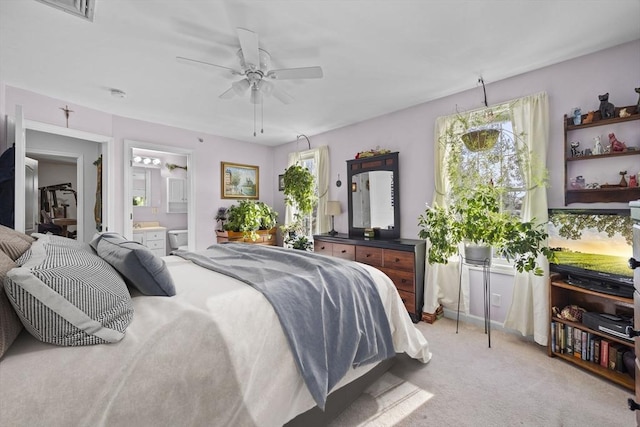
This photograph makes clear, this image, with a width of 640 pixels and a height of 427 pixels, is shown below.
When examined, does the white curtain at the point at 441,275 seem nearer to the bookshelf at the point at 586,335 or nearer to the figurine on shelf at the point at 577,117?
the bookshelf at the point at 586,335

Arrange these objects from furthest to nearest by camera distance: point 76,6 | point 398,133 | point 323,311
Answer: point 398,133 → point 76,6 → point 323,311

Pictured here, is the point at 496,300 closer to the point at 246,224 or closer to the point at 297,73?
the point at 297,73

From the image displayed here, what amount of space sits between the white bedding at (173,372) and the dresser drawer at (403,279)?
2.04m

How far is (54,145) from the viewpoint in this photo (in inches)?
157

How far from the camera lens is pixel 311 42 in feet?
7.31

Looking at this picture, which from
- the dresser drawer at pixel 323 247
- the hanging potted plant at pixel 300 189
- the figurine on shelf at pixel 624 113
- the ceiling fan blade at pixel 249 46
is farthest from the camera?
the hanging potted plant at pixel 300 189

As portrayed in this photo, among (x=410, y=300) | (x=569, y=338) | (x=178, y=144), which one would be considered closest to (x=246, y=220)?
(x=178, y=144)

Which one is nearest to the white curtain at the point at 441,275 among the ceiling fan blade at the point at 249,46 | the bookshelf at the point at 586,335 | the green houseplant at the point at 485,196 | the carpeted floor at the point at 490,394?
the green houseplant at the point at 485,196

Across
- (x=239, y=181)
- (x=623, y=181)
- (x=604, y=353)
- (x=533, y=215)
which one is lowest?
(x=604, y=353)

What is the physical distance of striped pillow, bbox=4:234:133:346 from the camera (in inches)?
35.0

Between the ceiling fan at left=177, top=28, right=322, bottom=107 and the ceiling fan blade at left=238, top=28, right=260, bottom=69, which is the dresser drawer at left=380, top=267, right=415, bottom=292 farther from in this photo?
the ceiling fan blade at left=238, top=28, right=260, bottom=69

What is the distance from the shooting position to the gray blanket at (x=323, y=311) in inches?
54.1

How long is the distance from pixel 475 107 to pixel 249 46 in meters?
2.47

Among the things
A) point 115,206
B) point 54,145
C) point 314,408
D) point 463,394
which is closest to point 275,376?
point 314,408
